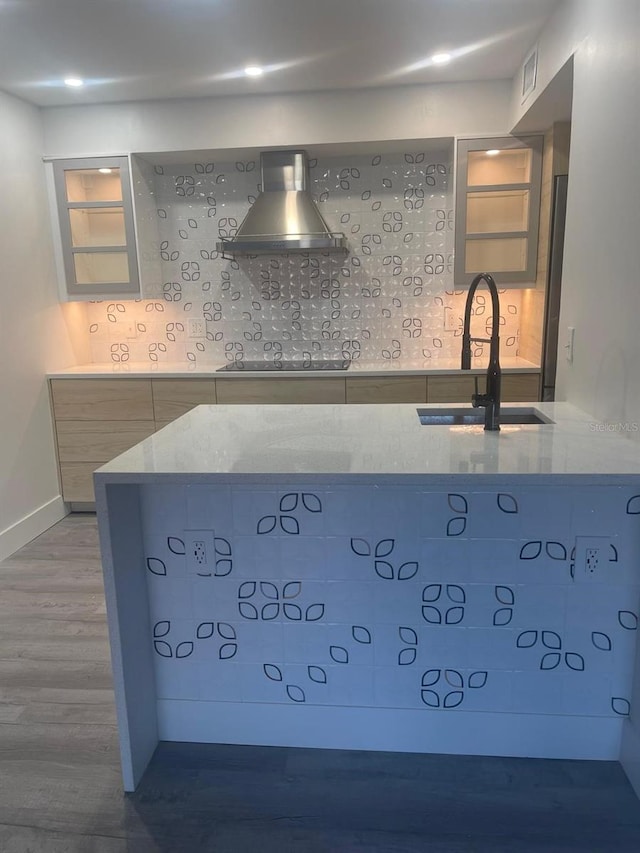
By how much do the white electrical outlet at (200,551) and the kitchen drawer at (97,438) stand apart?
2.05 m

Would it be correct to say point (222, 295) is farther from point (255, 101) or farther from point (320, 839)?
point (320, 839)

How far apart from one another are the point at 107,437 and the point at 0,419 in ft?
2.10

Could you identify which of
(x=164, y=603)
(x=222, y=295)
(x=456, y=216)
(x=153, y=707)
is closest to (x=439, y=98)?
(x=456, y=216)

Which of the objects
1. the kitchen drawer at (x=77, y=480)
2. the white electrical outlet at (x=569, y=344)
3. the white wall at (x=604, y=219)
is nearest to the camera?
the white wall at (x=604, y=219)

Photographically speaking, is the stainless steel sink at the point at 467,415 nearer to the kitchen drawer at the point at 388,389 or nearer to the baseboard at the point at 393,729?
the baseboard at the point at 393,729

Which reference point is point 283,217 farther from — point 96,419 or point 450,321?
point 96,419

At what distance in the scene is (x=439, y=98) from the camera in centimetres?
329

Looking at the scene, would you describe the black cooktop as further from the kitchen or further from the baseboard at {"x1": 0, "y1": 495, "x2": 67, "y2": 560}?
the baseboard at {"x1": 0, "y1": 495, "x2": 67, "y2": 560}

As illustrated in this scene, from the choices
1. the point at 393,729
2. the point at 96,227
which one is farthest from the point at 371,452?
the point at 96,227

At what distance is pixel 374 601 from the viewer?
5.63 feet

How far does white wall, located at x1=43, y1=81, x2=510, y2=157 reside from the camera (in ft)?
10.8

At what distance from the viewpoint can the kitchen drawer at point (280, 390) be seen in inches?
137

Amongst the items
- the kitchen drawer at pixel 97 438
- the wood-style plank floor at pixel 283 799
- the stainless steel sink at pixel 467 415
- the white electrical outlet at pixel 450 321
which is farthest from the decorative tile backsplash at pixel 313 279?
the wood-style plank floor at pixel 283 799

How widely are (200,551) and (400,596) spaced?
0.60m
